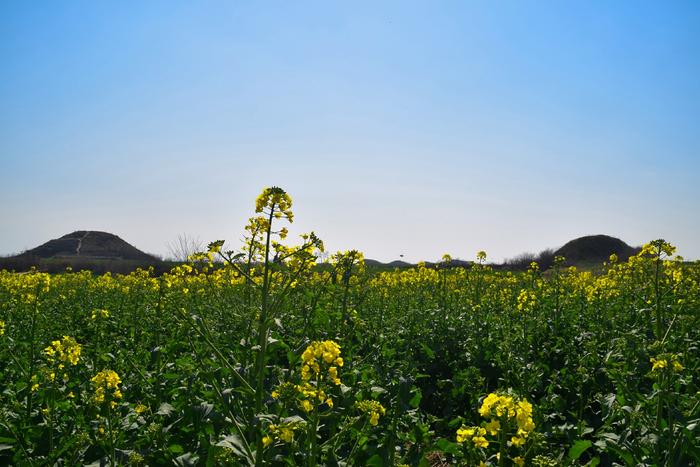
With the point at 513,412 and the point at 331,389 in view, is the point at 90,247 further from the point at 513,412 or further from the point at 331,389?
the point at 513,412

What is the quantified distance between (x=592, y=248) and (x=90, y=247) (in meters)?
44.6

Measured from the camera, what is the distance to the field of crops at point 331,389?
283 cm

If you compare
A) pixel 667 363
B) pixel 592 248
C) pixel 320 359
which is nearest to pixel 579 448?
pixel 667 363

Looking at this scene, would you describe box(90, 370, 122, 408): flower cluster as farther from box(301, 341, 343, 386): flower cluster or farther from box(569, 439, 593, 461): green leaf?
box(569, 439, 593, 461): green leaf

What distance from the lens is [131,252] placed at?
4831 centimetres

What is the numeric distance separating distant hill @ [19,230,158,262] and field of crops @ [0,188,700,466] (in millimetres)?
42300

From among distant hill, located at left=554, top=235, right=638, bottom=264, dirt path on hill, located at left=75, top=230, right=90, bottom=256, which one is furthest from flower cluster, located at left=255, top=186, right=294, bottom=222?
dirt path on hill, located at left=75, top=230, right=90, bottom=256

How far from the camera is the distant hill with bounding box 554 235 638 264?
143 feet

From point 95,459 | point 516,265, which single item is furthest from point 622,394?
point 516,265

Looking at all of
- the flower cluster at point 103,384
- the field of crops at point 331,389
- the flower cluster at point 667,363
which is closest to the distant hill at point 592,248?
the field of crops at point 331,389

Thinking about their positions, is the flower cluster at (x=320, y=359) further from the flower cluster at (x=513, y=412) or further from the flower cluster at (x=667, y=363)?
the flower cluster at (x=667, y=363)

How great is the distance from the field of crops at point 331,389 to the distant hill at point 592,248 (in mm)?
39253

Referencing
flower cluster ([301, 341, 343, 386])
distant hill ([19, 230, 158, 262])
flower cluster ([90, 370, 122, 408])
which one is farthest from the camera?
distant hill ([19, 230, 158, 262])

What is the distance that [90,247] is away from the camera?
48031mm
